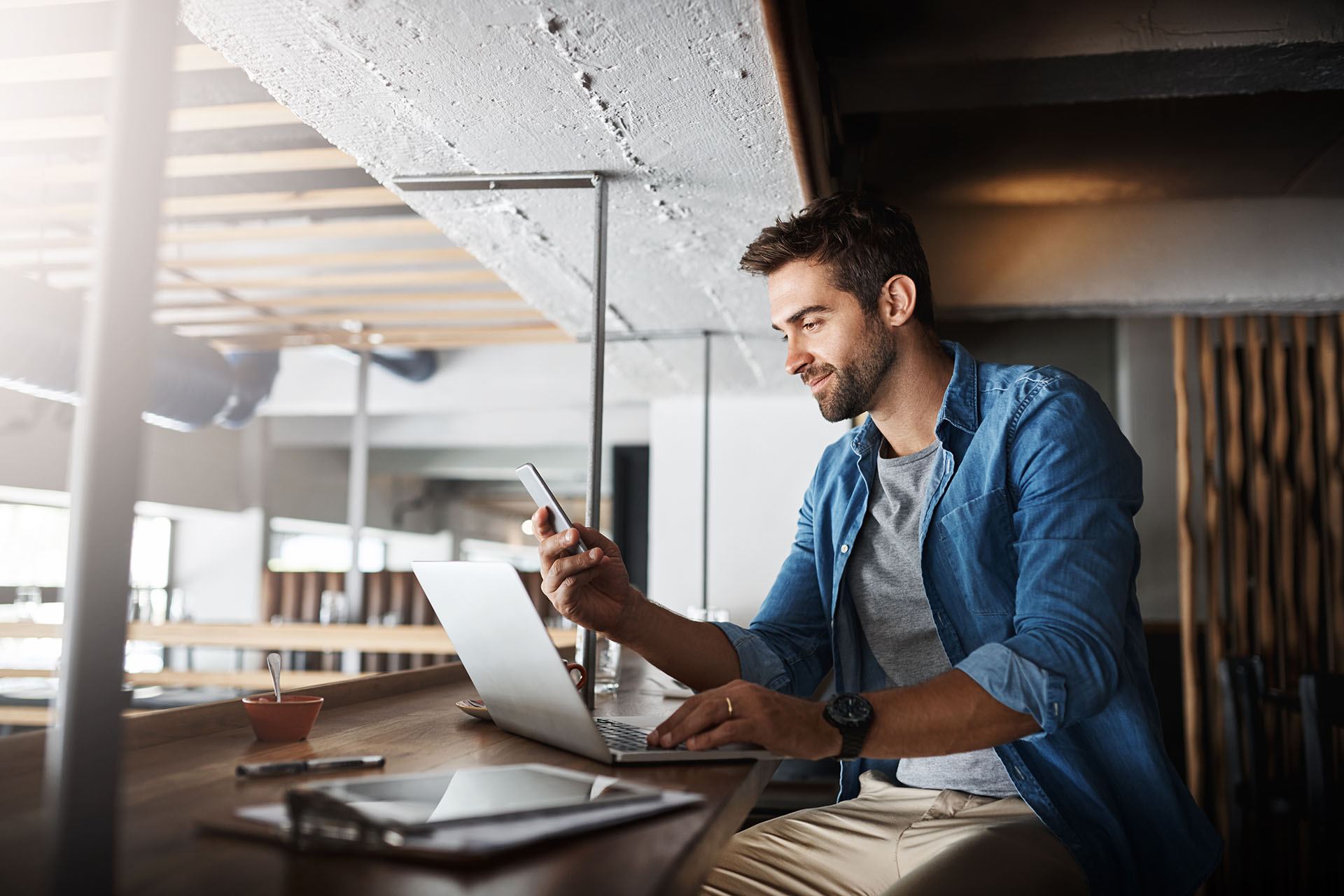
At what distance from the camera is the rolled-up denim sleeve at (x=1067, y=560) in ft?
3.95

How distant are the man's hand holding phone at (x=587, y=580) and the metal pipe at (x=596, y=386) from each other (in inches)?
14.6

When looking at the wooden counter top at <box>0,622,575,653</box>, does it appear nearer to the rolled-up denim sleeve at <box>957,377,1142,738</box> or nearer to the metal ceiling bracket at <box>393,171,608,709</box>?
the metal ceiling bracket at <box>393,171,608,709</box>

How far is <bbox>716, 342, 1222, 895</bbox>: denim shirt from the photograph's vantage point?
124 cm

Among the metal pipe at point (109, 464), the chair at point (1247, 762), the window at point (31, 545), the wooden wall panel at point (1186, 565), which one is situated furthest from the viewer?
the window at point (31, 545)

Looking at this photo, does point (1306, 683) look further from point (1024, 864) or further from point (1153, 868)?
point (1024, 864)

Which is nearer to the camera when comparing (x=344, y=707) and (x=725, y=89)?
(x=725, y=89)

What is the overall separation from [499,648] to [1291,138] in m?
3.36

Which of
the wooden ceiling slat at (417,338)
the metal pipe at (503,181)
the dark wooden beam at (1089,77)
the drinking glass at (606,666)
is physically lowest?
the drinking glass at (606,666)

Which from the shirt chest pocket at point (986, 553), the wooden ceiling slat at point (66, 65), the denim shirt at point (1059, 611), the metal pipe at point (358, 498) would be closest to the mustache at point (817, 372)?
the denim shirt at point (1059, 611)

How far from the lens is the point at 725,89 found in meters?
1.54

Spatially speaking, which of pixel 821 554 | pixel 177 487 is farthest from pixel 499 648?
pixel 177 487

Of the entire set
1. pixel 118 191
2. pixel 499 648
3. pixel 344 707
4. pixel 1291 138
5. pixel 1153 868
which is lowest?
pixel 1153 868

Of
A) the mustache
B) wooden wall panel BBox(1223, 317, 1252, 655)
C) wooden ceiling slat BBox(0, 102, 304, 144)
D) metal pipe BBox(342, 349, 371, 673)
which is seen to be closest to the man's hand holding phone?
the mustache

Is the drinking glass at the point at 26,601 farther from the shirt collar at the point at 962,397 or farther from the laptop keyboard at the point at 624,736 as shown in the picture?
the shirt collar at the point at 962,397
